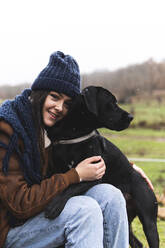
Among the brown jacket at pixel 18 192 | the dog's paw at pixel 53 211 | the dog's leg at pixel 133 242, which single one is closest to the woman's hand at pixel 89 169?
the brown jacket at pixel 18 192

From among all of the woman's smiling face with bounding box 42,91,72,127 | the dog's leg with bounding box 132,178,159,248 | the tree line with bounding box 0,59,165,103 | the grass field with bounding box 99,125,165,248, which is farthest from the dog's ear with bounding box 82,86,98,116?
the tree line with bounding box 0,59,165,103

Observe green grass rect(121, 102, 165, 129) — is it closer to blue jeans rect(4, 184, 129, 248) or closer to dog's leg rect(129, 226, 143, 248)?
dog's leg rect(129, 226, 143, 248)

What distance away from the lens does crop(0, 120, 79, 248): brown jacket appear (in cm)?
170

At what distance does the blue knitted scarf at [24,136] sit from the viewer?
1.74 metres

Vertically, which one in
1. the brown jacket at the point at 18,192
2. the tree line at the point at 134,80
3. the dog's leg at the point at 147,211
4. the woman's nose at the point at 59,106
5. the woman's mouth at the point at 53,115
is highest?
the woman's nose at the point at 59,106

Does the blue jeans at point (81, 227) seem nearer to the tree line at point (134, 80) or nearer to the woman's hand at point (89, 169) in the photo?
the woman's hand at point (89, 169)

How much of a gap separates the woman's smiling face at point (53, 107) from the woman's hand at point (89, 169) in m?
A: 0.31

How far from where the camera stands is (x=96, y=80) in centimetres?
1159

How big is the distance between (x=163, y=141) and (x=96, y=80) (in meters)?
2.94

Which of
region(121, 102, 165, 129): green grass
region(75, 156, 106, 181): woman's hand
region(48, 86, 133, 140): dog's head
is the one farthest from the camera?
region(121, 102, 165, 129): green grass

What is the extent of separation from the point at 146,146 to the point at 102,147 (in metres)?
7.98

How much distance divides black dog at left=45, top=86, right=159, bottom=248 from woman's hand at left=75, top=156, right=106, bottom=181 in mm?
89

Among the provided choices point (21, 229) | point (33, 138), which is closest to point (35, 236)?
point (21, 229)

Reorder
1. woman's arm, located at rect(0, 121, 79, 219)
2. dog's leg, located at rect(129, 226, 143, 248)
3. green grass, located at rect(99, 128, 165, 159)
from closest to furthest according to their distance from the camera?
woman's arm, located at rect(0, 121, 79, 219) → dog's leg, located at rect(129, 226, 143, 248) → green grass, located at rect(99, 128, 165, 159)
